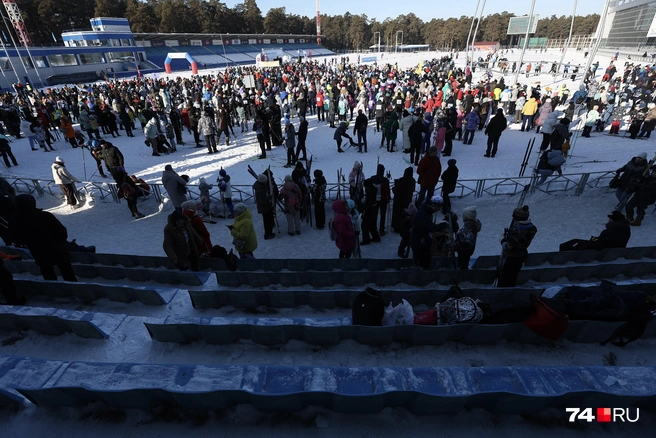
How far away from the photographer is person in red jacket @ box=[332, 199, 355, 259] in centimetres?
575

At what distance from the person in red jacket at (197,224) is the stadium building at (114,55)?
40.4m

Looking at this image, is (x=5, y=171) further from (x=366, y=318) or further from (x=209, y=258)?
(x=366, y=318)

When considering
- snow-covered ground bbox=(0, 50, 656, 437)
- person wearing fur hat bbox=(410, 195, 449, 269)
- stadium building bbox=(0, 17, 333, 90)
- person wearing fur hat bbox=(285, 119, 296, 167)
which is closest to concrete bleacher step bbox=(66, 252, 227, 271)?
snow-covered ground bbox=(0, 50, 656, 437)

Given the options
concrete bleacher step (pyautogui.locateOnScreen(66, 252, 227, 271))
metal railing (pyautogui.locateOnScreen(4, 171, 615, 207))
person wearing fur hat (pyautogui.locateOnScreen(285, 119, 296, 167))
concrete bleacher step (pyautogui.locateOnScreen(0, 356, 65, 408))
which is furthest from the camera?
person wearing fur hat (pyautogui.locateOnScreen(285, 119, 296, 167))

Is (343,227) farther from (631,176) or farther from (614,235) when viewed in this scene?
(631,176)

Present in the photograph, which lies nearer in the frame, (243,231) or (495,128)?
(243,231)

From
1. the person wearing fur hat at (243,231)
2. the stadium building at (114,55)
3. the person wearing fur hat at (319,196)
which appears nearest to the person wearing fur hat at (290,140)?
the person wearing fur hat at (319,196)

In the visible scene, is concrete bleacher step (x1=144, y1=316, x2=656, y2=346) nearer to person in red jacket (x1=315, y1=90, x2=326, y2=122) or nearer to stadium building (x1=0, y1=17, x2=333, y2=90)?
person in red jacket (x1=315, y1=90, x2=326, y2=122)

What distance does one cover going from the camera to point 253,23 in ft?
299

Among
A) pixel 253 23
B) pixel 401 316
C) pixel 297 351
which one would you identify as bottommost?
pixel 297 351

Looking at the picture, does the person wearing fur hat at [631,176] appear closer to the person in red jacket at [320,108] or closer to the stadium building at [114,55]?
the person in red jacket at [320,108]

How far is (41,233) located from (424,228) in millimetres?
5654

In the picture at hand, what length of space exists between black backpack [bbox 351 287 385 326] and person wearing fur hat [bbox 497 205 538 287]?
2286 mm

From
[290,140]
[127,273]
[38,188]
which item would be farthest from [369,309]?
[38,188]
